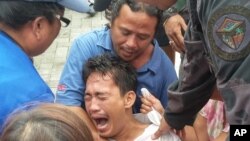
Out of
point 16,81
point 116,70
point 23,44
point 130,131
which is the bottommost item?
point 130,131

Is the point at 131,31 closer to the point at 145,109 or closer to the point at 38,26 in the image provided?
the point at 145,109

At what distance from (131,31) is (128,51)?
118mm

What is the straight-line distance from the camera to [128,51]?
2.47 m

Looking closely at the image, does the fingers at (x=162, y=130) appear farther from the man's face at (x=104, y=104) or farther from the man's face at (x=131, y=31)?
the man's face at (x=131, y=31)

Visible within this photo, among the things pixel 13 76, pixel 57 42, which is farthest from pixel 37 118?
pixel 57 42

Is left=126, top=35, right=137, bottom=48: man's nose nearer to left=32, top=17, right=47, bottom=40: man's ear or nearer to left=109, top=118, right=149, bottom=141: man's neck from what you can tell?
left=109, top=118, right=149, bottom=141: man's neck

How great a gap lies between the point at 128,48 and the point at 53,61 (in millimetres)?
3687

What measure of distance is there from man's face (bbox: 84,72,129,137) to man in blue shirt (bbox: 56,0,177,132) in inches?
2.2

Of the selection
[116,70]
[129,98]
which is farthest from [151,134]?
[116,70]

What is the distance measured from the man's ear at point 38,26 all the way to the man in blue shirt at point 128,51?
540 millimetres

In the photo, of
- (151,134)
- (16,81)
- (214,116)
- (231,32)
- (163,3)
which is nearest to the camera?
(231,32)

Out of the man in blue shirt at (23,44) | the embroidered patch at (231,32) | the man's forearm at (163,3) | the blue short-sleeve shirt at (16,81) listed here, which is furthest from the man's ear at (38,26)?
the embroidered patch at (231,32)

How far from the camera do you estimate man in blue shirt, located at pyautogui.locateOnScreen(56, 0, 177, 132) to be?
7.98ft

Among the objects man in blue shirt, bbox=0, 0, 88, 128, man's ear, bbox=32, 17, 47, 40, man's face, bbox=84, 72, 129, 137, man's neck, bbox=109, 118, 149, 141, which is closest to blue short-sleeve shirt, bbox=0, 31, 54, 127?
man in blue shirt, bbox=0, 0, 88, 128
